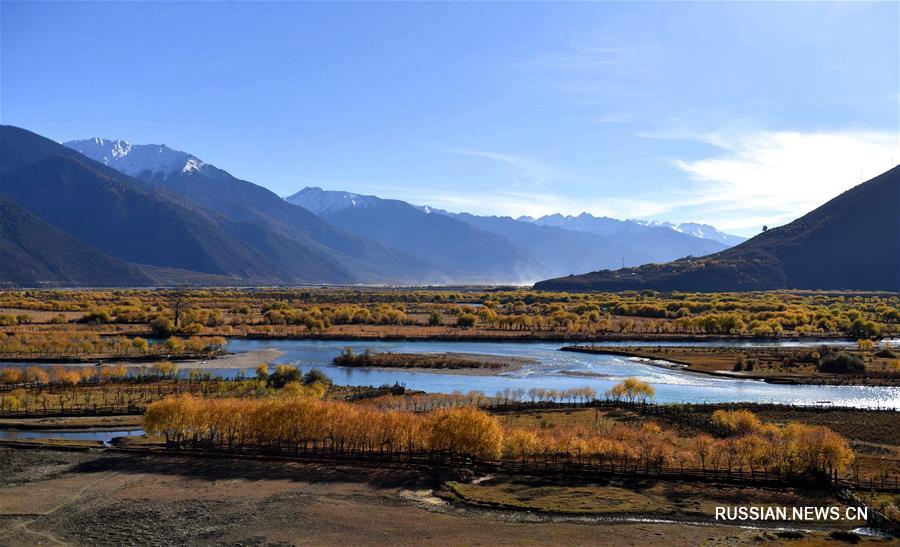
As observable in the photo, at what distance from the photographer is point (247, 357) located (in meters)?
109

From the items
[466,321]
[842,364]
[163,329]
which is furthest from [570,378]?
[163,329]

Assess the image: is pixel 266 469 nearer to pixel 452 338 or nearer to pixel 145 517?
pixel 145 517

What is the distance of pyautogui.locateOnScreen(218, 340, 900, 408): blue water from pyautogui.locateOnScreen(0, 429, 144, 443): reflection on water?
97.1 feet

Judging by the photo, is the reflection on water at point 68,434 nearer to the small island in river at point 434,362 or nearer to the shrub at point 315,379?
the shrub at point 315,379

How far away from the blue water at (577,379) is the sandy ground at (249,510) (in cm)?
3441

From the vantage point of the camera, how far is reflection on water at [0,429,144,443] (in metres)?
58.7

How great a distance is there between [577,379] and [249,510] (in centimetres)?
5473

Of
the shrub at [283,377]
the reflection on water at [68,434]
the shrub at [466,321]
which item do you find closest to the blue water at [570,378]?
the shrub at [283,377]

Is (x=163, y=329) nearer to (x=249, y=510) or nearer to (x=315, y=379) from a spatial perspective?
(x=315, y=379)

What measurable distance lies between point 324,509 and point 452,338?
94558mm

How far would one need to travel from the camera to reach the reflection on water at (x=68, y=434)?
58.7 m

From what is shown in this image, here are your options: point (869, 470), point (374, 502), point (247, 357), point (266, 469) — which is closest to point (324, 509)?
point (374, 502)

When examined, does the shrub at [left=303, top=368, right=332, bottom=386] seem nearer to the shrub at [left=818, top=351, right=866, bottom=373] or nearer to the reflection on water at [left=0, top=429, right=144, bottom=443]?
the reflection on water at [left=0, top=429, right=144, bottom=443]

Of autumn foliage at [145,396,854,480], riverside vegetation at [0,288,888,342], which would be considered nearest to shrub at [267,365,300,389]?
autumn foliage at [145,396,854,480]
